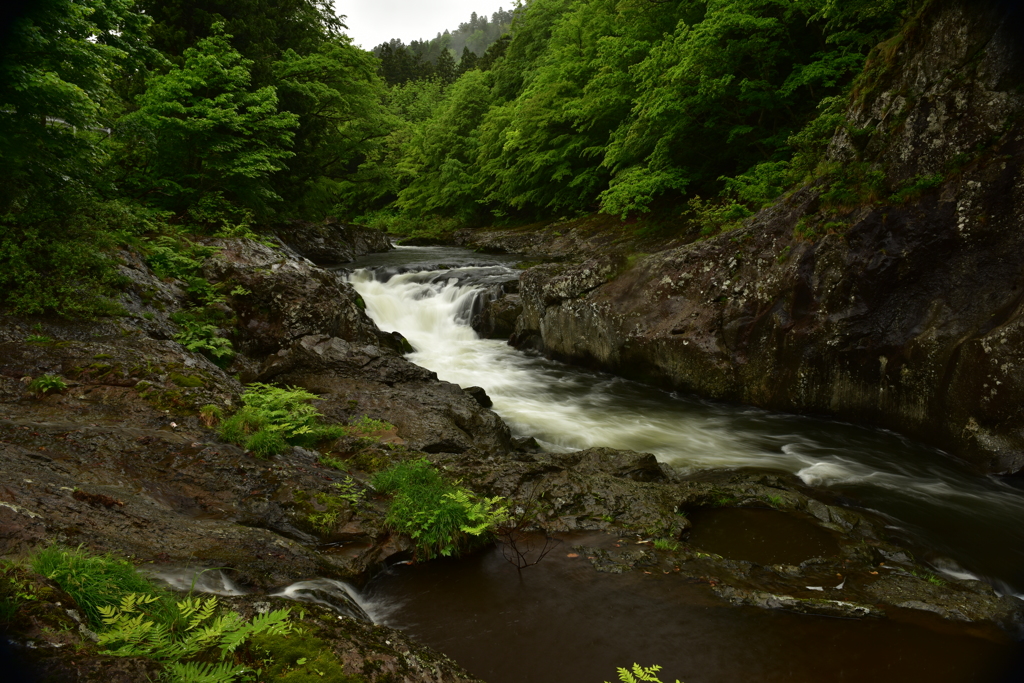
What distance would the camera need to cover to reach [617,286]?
32.8 ft

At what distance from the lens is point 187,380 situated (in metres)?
5.94

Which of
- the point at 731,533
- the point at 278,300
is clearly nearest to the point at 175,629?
the point at 731,533

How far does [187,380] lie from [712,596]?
5.87 metres

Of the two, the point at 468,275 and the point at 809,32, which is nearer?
the point at 809,32

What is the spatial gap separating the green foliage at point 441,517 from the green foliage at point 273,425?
146 cm

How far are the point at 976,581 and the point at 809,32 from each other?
1336 cm

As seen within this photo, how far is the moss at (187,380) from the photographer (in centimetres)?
585

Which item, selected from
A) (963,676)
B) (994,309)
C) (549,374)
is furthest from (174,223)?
(994,309)

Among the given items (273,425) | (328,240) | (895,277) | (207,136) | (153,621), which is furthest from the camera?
(328,240)

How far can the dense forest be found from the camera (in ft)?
21.6

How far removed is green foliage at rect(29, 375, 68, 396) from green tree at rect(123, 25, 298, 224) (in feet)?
21.4

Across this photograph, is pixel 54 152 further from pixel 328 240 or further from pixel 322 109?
pixel 328 240

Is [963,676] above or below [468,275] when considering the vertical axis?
below

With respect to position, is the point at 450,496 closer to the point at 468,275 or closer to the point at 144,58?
the point at 144,58
